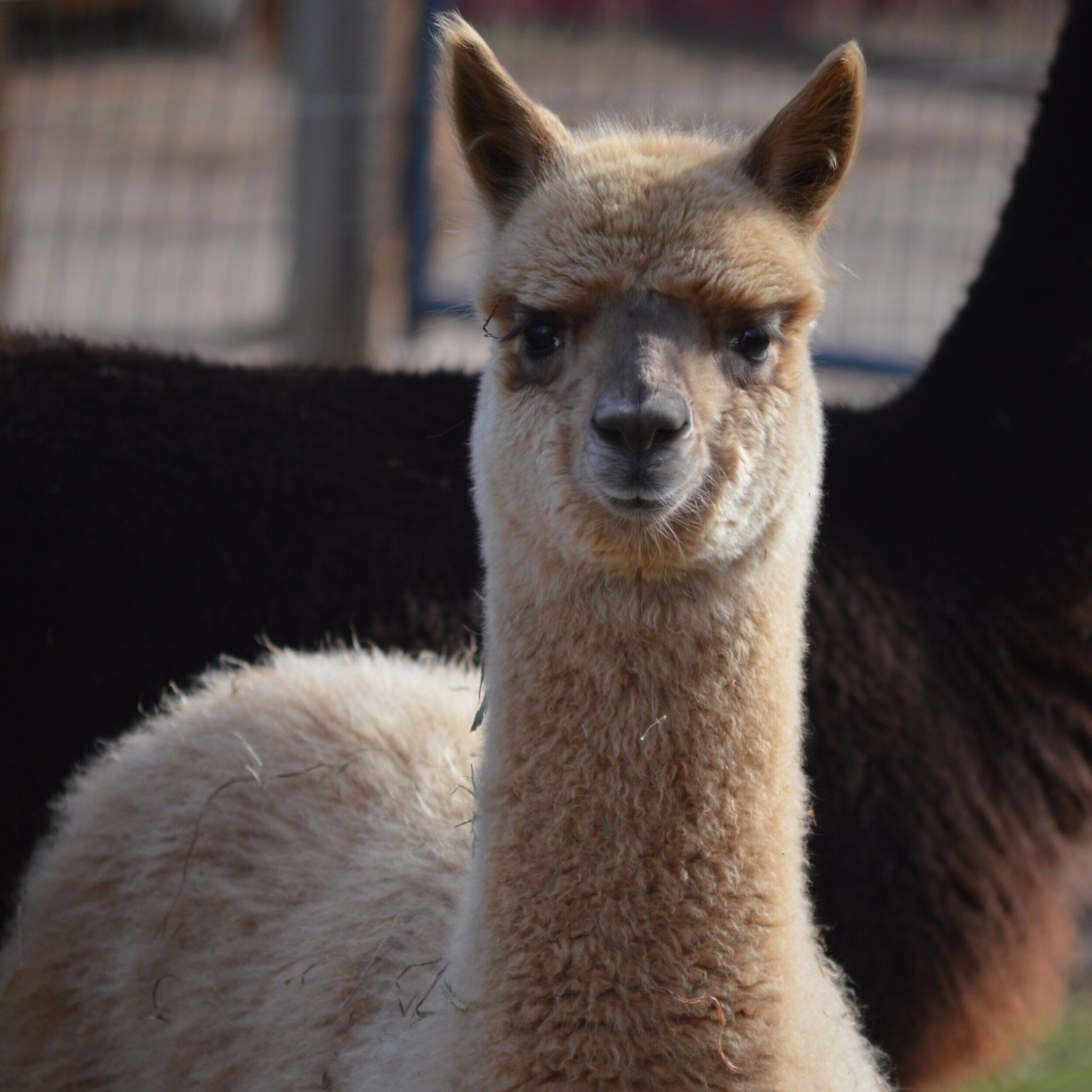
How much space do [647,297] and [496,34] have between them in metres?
7.66

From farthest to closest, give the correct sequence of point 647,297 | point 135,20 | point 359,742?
1. point 135,20
2. point 359,742
3. point 647,297

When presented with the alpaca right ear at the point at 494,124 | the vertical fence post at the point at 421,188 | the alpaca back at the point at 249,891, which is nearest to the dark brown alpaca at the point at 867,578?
the alpaca back at the point at 249,891

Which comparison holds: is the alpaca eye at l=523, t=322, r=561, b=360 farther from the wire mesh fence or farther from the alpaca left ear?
the wire mesh fence

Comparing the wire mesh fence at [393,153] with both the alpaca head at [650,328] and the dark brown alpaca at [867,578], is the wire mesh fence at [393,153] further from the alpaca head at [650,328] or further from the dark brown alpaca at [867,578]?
the alpaca head at [650,328]

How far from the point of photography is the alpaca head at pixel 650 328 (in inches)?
80.7

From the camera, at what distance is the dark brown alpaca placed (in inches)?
133

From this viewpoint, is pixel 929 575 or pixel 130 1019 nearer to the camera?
pixel 130 1019

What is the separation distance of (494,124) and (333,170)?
3.97 metres

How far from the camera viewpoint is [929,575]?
368 cm

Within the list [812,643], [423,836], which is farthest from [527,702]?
[812,643]

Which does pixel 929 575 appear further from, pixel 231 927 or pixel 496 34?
pixel 496 34

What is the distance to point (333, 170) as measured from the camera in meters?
6.12


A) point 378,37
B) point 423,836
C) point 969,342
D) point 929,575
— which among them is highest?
point 378,37

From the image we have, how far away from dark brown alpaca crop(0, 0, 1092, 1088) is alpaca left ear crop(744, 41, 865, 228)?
146 centimetres
